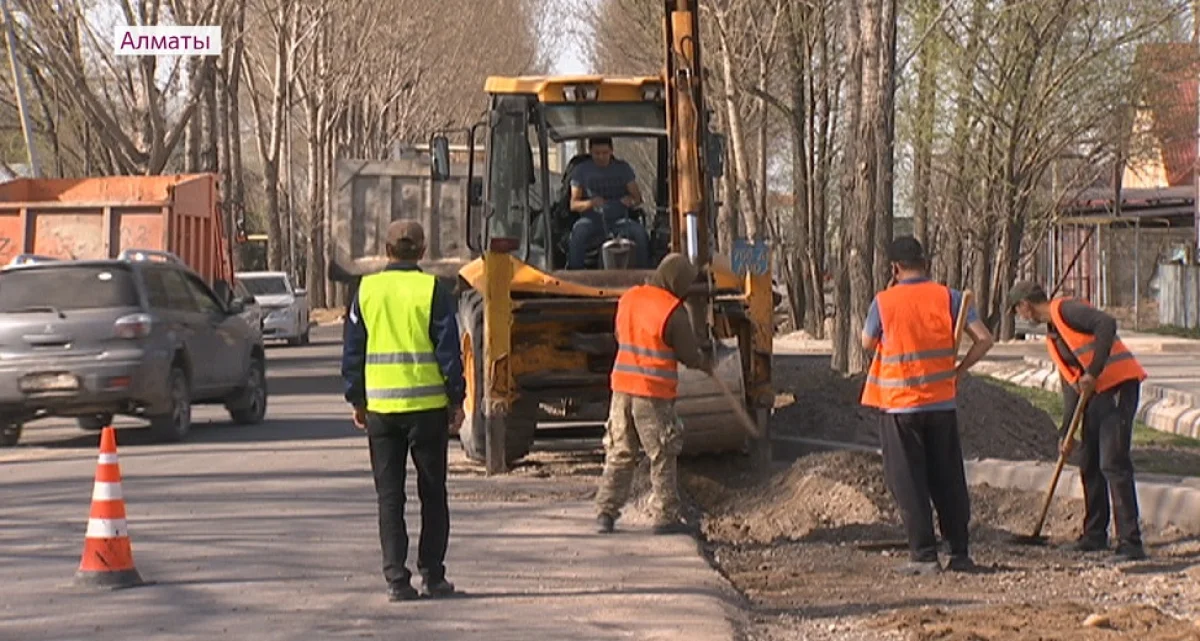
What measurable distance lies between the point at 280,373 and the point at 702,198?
18049mm

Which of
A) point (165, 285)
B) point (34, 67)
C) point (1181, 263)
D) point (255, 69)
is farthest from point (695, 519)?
point (255, 69)

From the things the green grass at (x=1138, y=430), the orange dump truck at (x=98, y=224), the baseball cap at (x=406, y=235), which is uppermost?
the orange dump truck at (x=98, y=224)

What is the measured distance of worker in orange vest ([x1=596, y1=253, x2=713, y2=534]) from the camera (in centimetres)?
1254

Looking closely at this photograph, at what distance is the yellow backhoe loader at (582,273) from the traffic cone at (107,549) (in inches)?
203

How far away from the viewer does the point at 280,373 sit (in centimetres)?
3328

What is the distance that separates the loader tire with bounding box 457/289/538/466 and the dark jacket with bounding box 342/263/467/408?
18.3ft

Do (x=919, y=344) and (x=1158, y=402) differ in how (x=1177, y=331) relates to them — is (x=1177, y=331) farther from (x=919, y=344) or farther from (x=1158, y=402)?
(x=919, y=344)

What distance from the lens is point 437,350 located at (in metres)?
10.1

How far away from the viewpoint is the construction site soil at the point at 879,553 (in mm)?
9430

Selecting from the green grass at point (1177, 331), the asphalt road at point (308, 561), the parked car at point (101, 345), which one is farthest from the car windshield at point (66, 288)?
the green grass at point (1177, 331)

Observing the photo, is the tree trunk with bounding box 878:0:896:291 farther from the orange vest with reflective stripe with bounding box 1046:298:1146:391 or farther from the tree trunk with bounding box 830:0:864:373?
the orange vest with reflective stripe with bounding box 1046:298:1146:391

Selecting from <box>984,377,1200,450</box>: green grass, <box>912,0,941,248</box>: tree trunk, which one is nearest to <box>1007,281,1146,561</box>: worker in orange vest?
<box>984,377,1200,450</box>: green grass

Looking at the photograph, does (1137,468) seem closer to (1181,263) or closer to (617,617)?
(617,617)

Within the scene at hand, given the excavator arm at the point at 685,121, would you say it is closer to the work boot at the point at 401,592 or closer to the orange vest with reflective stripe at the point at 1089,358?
the orange vest with reflective stripe at the point at 1089,358
